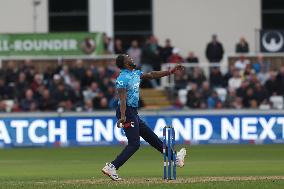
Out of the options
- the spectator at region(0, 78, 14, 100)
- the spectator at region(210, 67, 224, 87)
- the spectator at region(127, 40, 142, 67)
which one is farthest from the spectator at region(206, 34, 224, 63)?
the spectator at region(0, 78, 14, 100)

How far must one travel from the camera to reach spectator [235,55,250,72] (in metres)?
37.1

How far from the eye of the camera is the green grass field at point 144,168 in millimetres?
19250

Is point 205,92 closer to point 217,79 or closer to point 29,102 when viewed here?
point 217,79

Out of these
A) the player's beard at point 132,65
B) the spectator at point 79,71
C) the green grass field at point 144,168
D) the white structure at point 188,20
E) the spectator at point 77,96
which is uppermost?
the white structure at point 188,20

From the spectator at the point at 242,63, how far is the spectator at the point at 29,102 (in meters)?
7.03

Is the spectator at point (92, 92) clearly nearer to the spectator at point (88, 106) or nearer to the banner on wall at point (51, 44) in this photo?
the spectator at point (88, 106)

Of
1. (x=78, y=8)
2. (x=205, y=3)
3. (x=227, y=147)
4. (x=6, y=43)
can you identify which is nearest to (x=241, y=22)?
(x=205, y=3)

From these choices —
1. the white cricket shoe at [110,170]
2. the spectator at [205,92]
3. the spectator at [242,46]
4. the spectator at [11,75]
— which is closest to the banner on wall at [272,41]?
the spectator at [242,46]

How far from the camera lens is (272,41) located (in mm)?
39625

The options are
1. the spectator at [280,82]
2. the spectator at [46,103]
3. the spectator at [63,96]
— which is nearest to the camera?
the spectator at [46,103]

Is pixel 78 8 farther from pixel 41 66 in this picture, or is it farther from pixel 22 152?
pixel 22 152

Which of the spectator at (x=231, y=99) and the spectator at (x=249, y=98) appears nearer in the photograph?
the spectator at (x=231, y=99)

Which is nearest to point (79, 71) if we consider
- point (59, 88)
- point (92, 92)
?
point (92, 92)

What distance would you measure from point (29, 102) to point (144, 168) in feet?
33.5
